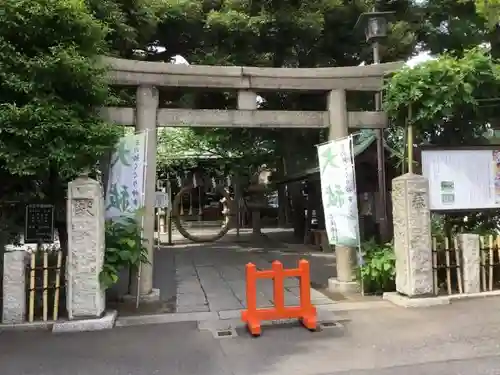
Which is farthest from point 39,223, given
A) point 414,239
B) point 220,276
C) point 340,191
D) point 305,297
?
point 414,239

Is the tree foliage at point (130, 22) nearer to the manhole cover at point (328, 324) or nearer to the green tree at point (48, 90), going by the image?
the green tree at point (48, 90)

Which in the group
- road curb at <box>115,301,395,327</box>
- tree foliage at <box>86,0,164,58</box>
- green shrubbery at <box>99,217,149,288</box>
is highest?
tree foliage at <box>86,0,164,58</box>

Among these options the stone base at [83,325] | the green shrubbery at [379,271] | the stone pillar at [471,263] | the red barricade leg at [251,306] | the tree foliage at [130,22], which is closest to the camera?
the red barricade leg at [251,306]

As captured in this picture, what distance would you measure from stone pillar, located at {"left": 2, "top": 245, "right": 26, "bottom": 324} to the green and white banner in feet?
5.14

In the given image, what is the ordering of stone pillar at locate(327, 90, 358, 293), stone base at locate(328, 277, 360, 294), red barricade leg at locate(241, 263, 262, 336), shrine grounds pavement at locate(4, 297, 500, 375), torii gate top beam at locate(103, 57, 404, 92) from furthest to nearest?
stone pillar at locate(327, 90, 358, 293) < stone base at locate(328, 277, 360, 294) < torii gate top beam at locate(103, 57, 404, 92) < red barricade leg at locate(241, 263, 262, 336) < shrine grounds pavement at locate(4, 297, 500, 375)

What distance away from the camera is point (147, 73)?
27.9 feet

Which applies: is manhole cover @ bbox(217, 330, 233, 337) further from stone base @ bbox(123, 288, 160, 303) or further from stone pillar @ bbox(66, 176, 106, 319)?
stone base @ bbox(123, 288, 160, 303)

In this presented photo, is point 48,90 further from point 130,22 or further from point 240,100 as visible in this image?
point 130,22

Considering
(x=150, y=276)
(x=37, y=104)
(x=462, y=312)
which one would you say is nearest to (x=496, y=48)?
(x=462, y=312)

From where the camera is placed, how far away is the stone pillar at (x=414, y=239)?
792cm

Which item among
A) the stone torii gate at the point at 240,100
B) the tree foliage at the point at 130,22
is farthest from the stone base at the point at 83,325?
the tree foliage at the point at 130,22

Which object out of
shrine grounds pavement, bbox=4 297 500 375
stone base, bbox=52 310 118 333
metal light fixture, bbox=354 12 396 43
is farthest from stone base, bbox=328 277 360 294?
metal light fixture, bbox=354 12 396 43

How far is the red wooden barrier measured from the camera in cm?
659

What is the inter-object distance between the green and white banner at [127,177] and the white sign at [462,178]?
479 cm
